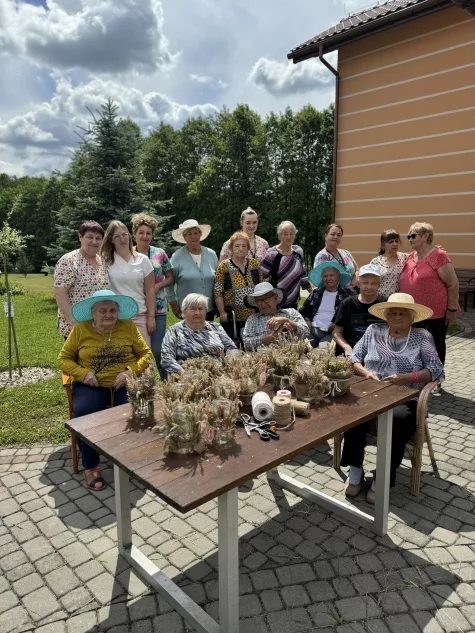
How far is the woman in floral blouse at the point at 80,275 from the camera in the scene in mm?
3688

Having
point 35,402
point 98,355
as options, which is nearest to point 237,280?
point 98,355

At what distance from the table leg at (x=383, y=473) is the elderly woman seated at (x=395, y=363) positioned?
0.33m

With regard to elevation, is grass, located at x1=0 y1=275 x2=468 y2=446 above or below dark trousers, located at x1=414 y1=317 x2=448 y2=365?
below

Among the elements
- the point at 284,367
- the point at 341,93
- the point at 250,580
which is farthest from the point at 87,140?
the point at 250,580

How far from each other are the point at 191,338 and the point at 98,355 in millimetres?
728

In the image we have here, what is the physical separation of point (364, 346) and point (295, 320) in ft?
2.43

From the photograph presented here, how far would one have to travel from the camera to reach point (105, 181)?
11.9 m

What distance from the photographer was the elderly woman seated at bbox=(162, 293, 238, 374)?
3.49 metres

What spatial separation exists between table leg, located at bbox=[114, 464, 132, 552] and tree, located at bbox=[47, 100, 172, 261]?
10291 millimetres

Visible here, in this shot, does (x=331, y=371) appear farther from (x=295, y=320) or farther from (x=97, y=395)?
(x=97, y=395)

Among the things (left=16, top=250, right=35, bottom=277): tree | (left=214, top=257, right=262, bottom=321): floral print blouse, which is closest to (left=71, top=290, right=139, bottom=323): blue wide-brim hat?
(left=214, top=257, right=262, bottom=321): floral print blouse

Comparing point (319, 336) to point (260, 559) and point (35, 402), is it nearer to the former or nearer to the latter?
point (260, 559)

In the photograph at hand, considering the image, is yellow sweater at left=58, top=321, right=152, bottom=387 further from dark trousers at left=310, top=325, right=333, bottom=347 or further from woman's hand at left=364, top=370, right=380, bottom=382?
dark trousers at left=310, top=325, right=333, bottom=347

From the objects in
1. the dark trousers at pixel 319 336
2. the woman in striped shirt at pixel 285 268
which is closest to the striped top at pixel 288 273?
the woman in striped shirt at pixel 285 268
